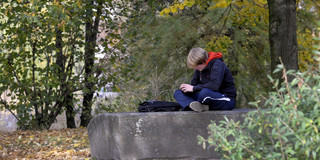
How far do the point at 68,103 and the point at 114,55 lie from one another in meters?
1.46

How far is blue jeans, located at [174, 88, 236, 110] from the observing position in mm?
4035

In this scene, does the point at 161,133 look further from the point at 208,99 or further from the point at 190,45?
the point at 190,45

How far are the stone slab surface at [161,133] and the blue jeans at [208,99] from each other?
0.63 ft

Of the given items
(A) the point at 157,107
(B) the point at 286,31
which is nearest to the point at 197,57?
(A) the point at 157,107

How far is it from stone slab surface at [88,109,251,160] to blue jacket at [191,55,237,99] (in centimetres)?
34

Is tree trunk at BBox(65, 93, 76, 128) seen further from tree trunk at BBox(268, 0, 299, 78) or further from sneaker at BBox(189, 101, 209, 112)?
sneaker at BBox(189, 101, 209, 112)

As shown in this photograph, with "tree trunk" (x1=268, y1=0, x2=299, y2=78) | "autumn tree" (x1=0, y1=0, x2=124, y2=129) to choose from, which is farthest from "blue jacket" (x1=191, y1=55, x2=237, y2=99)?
"autumn tree" (x1=0, y1=0, x2=124, y2=129)

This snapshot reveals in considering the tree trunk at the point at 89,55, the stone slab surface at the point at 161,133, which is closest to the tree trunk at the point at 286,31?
the stone slab surface at the point at 161,133

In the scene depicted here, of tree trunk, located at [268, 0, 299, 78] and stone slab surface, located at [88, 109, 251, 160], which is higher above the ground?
tree trunk, located at [268, 0, 299, 78]

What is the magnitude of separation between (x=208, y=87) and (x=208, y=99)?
0.14 meters

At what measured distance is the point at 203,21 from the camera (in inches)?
348

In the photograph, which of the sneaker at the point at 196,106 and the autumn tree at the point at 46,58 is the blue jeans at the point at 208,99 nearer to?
the sneaker at the point at 196,106

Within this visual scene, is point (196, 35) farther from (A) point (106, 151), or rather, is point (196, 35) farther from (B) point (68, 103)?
(A) point (106, 151)

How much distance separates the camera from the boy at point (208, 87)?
4.04m
